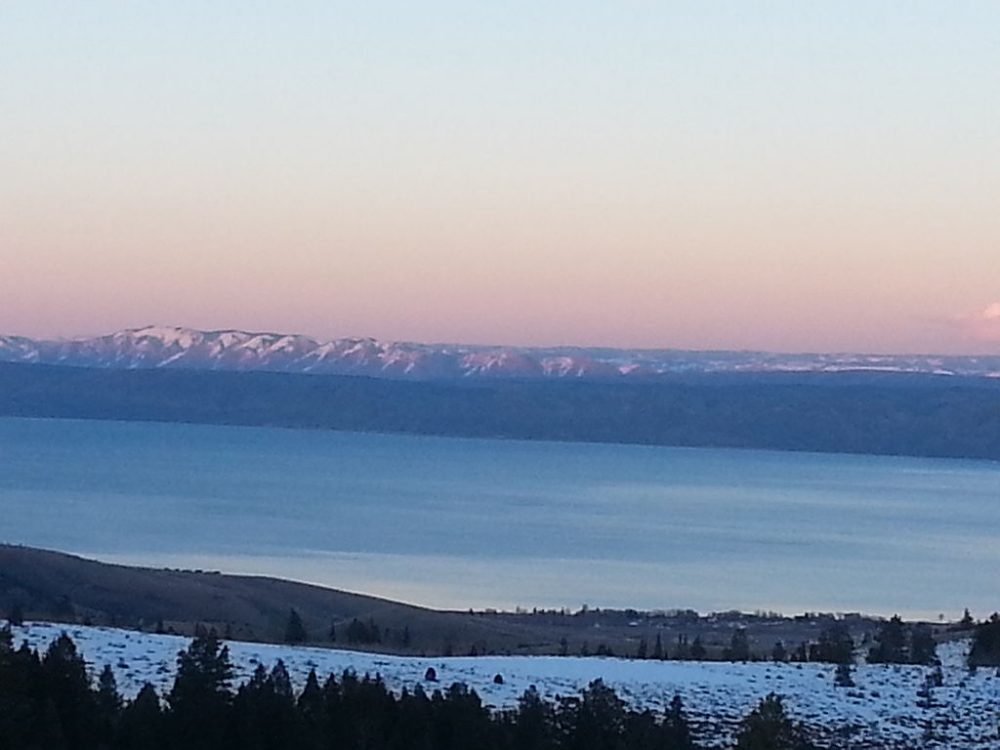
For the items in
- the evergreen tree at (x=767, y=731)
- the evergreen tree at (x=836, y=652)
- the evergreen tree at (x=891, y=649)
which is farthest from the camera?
the evergreen tree at (x=891, y=649)

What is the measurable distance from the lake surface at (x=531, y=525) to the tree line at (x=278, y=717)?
32.6 metres

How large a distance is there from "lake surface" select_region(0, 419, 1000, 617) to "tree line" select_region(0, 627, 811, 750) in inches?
1283

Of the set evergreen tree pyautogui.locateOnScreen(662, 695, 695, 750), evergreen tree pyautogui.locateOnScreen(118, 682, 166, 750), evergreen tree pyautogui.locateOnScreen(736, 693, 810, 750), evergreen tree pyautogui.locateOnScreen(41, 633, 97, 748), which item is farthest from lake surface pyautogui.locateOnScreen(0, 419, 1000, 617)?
evergreen tree pyautogui.locateOnScreen(118, 682, 166, 750)

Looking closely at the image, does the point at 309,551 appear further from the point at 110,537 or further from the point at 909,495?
the point at 909,495

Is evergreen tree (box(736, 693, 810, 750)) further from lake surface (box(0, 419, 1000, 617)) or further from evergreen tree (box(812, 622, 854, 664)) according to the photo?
lake surface (box(0, 419, 1000, 617))

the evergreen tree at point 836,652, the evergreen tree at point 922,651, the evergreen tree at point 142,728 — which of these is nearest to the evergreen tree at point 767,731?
the evergreen tree at point 836,652

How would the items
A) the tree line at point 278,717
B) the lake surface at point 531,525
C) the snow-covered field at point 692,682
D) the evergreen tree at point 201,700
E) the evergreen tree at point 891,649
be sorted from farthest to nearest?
the lake surface at point 531,525
the evergreen tree at point 891,649
the snow-covered field at point 692,682
the evergreen tree at point 201,700
the tree line at point 278,717

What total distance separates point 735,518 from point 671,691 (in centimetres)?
7021

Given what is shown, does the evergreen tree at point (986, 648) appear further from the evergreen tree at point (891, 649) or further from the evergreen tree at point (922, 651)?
the evergreen tree at point (891, 649)

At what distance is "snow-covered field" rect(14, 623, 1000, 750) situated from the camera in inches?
679

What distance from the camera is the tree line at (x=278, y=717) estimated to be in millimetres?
14180

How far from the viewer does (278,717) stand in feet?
47.9

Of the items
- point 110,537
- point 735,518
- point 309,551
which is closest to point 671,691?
point 309,551

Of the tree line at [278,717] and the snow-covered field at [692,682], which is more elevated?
the snow-covered field at [692,682]
